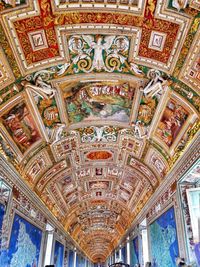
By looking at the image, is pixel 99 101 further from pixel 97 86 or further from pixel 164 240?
pixel 164 240

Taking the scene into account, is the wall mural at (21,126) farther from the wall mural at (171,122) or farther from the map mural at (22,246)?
the wall mural at (171,122)

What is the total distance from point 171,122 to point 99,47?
183 inches

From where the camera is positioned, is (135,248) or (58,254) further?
(58,254)

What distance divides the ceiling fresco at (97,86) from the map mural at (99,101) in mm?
46

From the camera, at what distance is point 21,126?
37.4ft

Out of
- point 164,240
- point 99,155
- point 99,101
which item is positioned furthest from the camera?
point 99,155

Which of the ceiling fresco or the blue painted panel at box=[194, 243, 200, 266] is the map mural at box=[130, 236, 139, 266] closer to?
the ceiling fresco

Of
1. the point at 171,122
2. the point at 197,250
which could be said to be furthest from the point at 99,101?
the point at 197,250

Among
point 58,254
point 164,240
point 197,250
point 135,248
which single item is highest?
point 135,248

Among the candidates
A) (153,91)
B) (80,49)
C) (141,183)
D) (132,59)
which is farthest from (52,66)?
(141,183)

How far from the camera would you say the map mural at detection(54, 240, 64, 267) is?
20219mm

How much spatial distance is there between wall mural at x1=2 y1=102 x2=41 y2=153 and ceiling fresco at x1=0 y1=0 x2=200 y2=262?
0.17 ft

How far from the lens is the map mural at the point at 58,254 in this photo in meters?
20.2

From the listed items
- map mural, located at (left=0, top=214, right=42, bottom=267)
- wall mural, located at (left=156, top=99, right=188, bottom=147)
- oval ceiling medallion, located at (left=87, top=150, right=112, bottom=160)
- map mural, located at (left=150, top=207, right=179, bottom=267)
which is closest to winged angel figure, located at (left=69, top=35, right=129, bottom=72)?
wall mural, located at (left=156, top=99, right=188, bottom=147)
